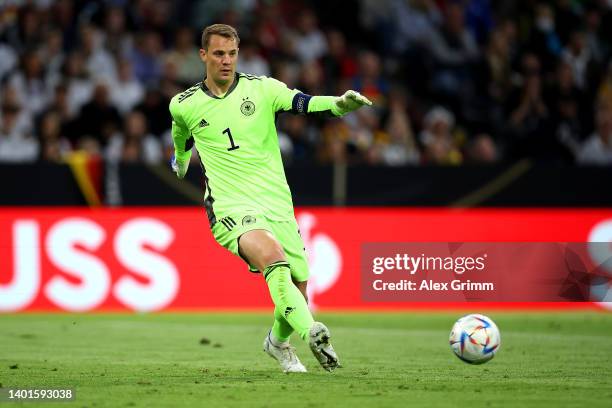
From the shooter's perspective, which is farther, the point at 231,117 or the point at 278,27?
the point at 278,27

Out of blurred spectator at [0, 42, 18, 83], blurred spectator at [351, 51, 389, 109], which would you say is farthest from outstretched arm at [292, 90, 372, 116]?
blurred spectator at [0, 42, 18, 83]

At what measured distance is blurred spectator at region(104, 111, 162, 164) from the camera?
16766 millimetres

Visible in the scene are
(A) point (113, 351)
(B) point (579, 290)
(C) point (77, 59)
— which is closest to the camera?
(A) point (113, 351)

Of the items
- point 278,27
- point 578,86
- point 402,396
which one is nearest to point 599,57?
point 578,86

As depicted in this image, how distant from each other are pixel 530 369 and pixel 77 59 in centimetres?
1050

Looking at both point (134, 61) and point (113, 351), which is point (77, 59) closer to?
point (134, 61)

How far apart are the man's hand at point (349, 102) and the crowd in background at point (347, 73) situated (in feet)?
26.8

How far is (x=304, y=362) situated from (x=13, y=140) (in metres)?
8.63

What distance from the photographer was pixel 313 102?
336 inches

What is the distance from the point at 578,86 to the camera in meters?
19.1

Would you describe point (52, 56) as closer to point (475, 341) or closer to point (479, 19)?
point (479, 19)

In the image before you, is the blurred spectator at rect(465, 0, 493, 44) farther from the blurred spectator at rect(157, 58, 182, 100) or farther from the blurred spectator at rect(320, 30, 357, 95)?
the blurred spectator at rect(157, 58, 182, 100)

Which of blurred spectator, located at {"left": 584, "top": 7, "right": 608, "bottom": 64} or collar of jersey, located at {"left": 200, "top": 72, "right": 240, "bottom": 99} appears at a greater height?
blurred spectator, located at {"left": 584, "top": 7, "right": 608, "bottom": 64}

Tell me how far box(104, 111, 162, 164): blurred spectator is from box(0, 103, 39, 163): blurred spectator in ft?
3.54
